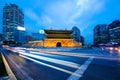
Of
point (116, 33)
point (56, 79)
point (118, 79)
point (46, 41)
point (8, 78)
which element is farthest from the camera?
point (116, 33)

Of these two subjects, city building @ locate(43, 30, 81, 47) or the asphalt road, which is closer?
the asphalt road

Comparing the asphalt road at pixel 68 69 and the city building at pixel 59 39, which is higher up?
the city building at pixel 59 39

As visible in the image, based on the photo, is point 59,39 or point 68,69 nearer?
point 68,69

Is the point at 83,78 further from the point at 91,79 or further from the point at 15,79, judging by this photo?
the point at 15,79

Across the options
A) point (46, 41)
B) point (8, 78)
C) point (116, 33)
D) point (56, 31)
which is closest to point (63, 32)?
point (56, 31)

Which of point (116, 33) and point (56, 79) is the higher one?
point (116, 33)

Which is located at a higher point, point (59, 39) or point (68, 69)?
point (59, 39)

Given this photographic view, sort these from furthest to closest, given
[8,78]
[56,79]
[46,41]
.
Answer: [46,41], [8,78], [56,79]

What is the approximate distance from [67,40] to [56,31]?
1037 centimetres

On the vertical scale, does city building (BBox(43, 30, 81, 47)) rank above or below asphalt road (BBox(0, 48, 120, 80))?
above

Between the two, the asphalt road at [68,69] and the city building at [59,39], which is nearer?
the asphalt road at [68,69]

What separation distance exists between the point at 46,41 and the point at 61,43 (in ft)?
34.8

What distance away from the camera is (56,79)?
8680mm

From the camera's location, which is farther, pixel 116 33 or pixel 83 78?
pixel 116 33
